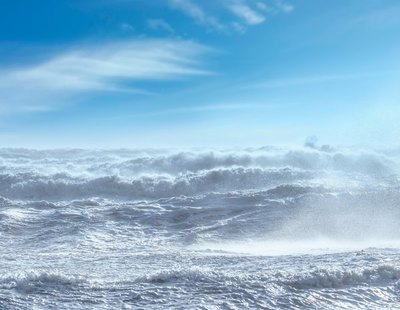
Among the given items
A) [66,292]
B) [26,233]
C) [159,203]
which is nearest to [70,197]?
[159,203]

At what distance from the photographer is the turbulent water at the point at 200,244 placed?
5.35 meters

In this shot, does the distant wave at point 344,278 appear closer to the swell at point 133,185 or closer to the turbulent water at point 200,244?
the turbulent water at point 200,244

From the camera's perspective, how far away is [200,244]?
872cm

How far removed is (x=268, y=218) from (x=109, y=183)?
777cm

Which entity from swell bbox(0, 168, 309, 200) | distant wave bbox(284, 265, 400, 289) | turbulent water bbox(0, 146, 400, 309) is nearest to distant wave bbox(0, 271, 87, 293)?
turbulent water bbox(0, 146, 400, 309)

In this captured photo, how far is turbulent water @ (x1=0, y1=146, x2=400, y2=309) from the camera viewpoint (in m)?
5.35

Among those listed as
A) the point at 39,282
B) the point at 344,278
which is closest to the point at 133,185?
the point at 39,282

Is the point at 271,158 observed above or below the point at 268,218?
above

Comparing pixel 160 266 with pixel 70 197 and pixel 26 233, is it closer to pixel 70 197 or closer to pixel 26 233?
pixel 26 233

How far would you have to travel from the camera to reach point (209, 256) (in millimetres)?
7297

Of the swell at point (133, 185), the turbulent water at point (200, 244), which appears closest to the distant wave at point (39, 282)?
the turbulent water at point (200, 244)

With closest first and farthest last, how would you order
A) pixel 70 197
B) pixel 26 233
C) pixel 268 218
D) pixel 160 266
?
pixel 160 266 < pixel 26 233 < pixel 268 218 < pixel 70 197

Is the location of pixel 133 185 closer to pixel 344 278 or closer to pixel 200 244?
pixel 200 244

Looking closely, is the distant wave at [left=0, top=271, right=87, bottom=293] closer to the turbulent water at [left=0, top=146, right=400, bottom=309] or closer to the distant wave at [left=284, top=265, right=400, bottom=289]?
the turbulent water at [left=0, top=146, right=400, bottom=309]
